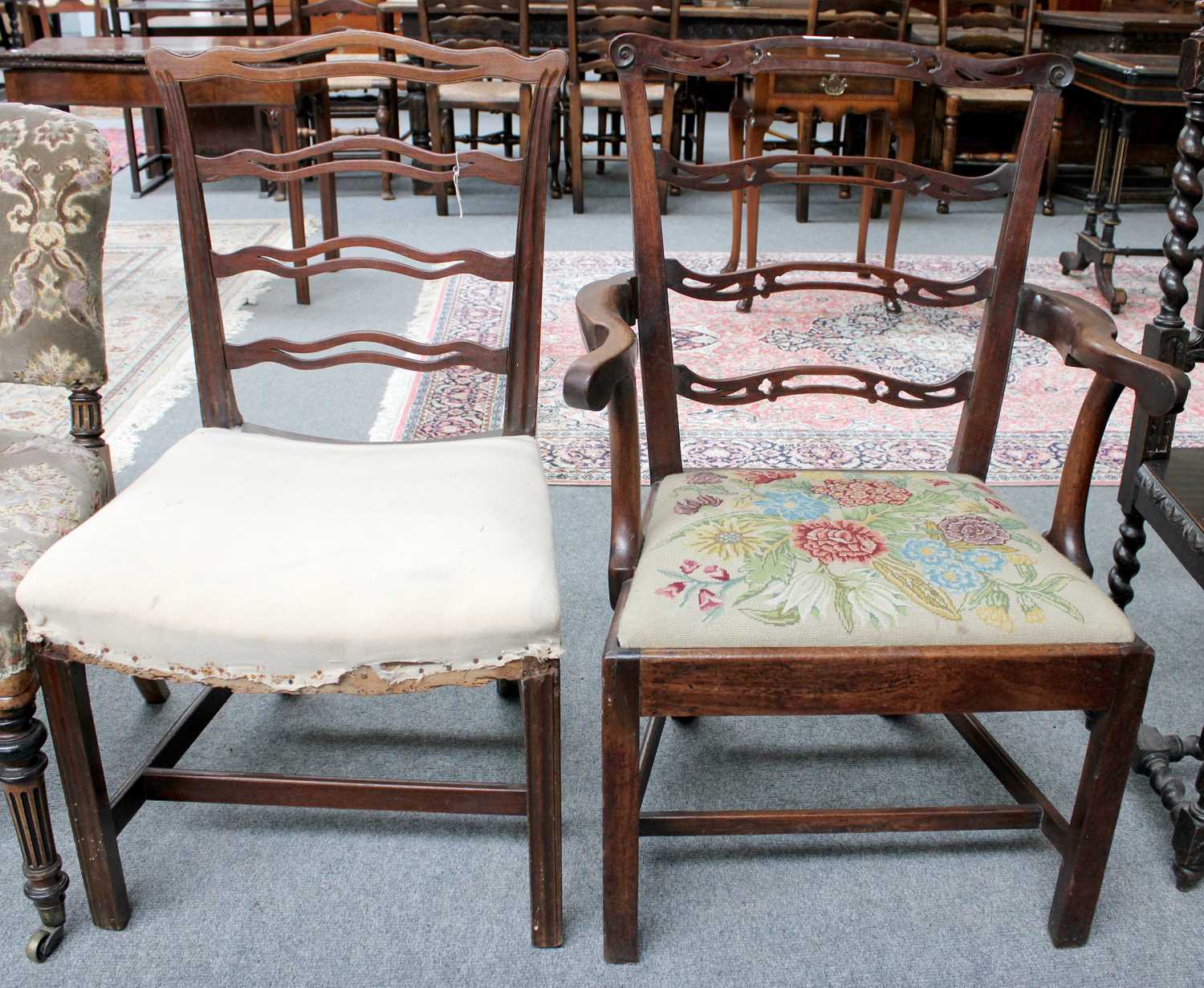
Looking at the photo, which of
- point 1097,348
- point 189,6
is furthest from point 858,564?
point 189,6

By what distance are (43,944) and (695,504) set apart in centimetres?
88

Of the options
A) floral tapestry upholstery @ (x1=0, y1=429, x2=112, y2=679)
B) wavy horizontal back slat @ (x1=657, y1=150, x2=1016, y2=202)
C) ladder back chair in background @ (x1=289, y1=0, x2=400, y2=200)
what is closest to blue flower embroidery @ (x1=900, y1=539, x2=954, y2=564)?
wavy horizontal back slat @ (x1=657, y1=150, x2=1016, y2=202)

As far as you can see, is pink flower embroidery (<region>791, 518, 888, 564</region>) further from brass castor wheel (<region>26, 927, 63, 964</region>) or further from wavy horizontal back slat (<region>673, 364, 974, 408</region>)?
brass castor wheel (<region>26, 927, 63, 964</region>)

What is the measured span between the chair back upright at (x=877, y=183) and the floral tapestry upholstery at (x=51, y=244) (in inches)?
26.4

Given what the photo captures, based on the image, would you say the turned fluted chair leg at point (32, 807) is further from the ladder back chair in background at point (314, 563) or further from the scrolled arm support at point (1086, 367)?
the scrolled arm support at point (1086, 367)

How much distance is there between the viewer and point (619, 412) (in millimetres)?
1267

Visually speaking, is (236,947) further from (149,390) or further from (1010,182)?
(149,390)

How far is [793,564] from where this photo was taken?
3.95 ft

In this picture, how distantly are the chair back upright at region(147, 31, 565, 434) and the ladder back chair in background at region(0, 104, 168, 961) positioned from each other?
115mm

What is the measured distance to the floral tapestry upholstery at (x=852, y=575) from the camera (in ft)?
3.69

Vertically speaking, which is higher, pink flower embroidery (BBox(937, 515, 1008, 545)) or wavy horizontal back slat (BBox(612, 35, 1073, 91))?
wavy horizontal back slat (BBox(612, 35, 1073, 91))

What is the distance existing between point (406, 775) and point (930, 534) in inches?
30.9

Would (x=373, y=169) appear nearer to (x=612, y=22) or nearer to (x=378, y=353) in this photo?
(x=378, y=353)

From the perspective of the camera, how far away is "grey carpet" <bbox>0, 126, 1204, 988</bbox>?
1.26 meters
